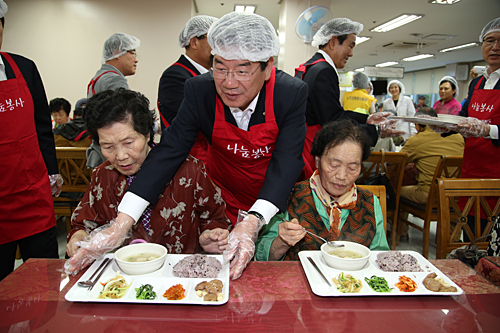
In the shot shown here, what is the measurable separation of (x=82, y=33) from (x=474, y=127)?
6222 mm

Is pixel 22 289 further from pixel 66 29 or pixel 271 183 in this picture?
pixel 66 29

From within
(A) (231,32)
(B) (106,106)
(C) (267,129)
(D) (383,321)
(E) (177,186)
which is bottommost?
(D) (383,321)

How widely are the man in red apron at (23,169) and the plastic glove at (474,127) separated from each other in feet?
9.29

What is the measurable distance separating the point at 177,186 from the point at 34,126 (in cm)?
98

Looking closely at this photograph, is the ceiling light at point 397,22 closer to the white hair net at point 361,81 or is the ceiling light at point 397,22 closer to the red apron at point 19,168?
the white hair net at point 361,81

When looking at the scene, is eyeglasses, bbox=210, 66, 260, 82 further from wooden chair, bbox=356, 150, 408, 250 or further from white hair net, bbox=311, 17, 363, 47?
wooden chair, bbox=356, 150, 408, 250

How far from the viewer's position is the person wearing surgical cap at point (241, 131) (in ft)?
4.22

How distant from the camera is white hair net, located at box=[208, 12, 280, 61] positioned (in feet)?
4.23

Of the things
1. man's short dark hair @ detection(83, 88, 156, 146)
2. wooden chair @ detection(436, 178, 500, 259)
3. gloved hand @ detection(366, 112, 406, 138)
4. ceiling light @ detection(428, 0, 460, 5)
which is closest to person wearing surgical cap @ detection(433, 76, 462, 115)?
ceiling light @ detection(428, 0, 460, 5)

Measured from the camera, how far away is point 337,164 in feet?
5.08

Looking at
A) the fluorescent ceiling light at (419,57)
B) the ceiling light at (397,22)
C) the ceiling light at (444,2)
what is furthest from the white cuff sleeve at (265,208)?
the fluorescent ceiling light at (419,57)

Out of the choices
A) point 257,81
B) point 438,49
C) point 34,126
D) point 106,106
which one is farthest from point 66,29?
point 438,49

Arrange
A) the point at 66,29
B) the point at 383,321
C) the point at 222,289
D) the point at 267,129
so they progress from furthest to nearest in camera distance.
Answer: the point at 66,29, the point at 267,129, the point at 222,289, the point at 383,321

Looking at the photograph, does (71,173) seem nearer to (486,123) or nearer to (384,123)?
(384,123)
